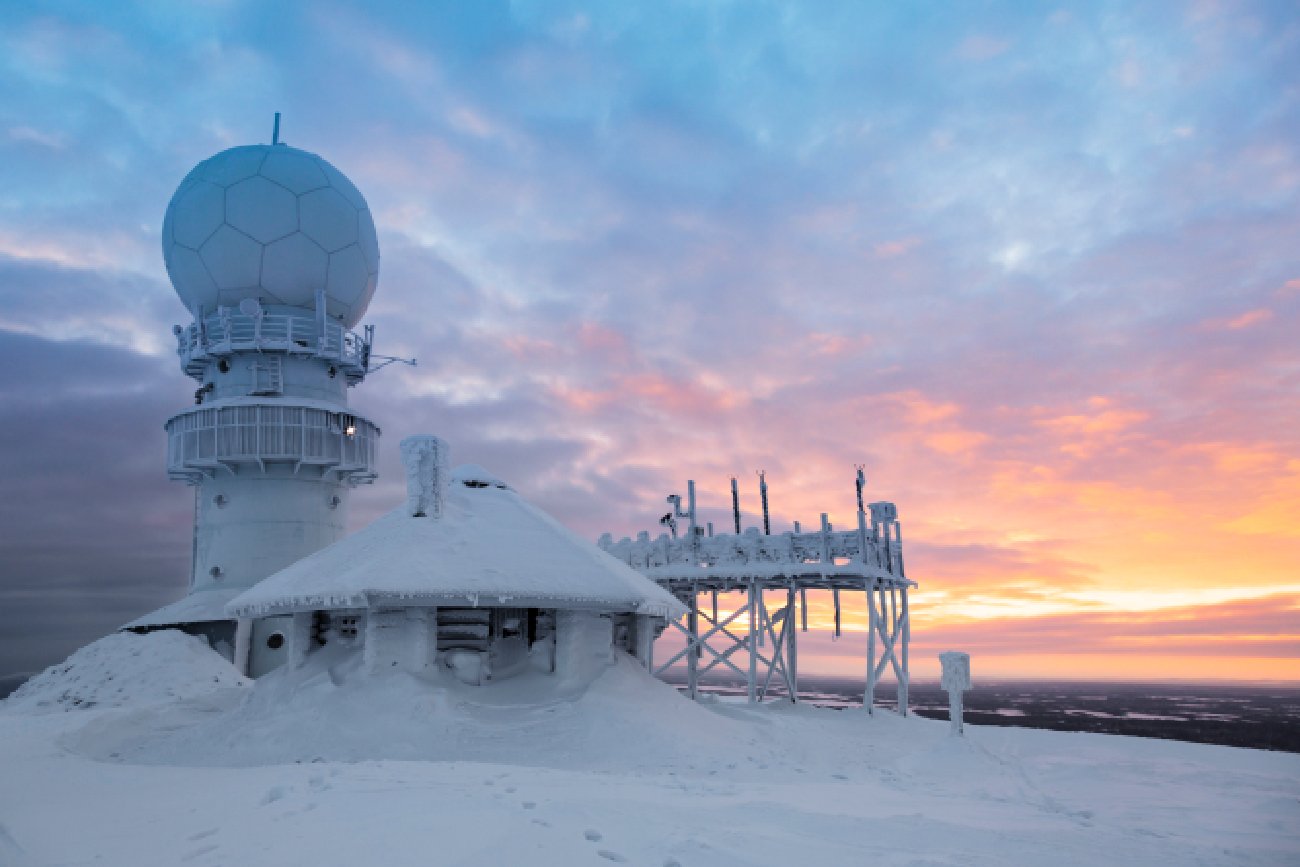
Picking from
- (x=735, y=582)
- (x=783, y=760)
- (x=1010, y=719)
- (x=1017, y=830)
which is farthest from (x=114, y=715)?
(x=1010, y=719)

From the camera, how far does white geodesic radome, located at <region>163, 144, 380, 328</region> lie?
2992 cm

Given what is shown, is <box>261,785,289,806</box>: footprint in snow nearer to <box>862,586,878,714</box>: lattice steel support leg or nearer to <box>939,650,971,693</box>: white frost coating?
<box>939,650,971,693</box>: white frost coating

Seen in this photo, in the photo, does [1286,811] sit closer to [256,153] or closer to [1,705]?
[1,705]

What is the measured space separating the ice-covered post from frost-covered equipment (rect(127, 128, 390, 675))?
2253cm

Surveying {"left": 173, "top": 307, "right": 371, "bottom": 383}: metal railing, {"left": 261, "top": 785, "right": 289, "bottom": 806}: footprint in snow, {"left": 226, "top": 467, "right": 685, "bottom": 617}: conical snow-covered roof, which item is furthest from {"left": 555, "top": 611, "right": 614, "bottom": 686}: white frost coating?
{"left": 173, "top": 307, "right": 371, "bottom": 383}: metal railing

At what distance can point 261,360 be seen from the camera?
3009cm

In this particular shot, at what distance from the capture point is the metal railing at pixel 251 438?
94.9ft

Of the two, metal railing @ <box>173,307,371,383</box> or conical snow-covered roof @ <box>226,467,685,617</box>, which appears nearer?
conical snow-covered roof @ <box>226,467,685,617</box>

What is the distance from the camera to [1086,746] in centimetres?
2548

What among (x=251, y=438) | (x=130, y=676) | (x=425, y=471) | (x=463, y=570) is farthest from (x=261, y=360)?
(x=463, y=570)

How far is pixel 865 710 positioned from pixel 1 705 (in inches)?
1098

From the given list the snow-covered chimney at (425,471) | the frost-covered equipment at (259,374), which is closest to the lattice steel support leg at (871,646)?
the snow-covered chimney at (425,471)

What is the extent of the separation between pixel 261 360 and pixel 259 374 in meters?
0.56

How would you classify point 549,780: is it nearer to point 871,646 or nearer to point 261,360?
point 871,646
